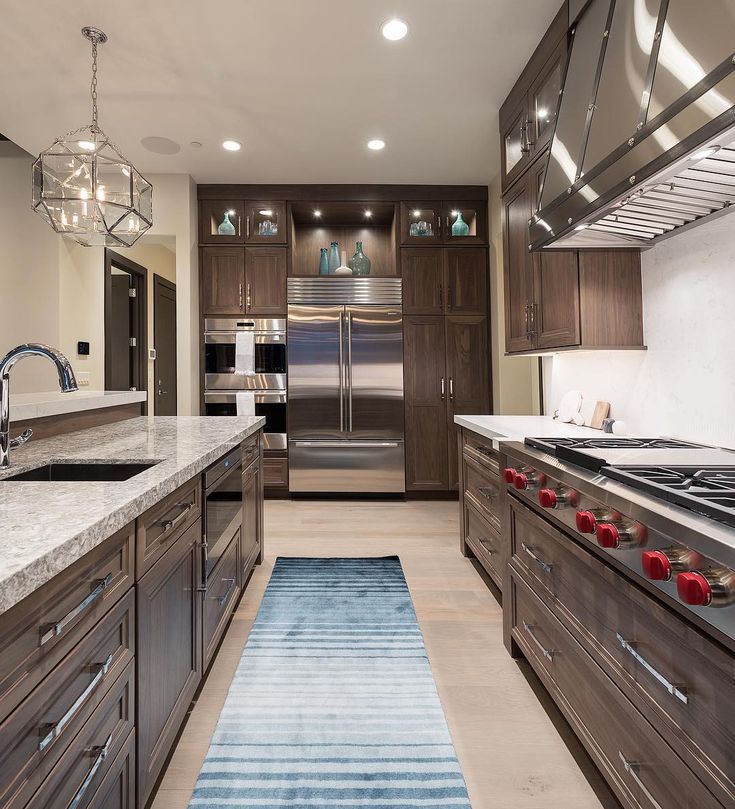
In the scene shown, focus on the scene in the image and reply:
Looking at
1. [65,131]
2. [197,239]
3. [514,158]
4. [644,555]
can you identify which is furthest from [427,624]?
[65,131]

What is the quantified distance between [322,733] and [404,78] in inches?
134

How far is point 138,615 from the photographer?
3.84ft

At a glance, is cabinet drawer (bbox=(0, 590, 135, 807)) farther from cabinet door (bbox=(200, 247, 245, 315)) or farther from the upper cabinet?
the upper cabinet

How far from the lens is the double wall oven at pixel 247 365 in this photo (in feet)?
15.4

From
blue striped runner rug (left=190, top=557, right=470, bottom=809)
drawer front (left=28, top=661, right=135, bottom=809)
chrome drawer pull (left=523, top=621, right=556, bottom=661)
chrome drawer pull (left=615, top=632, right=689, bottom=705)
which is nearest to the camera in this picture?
drawer front (left=28, top=661, right=135, bottom=809)

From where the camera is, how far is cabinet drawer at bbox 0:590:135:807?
2.35 feet

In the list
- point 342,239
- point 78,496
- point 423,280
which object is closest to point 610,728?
point 78,496

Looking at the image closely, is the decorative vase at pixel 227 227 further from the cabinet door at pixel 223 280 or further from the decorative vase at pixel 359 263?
the decorative vase at pixel 359 263

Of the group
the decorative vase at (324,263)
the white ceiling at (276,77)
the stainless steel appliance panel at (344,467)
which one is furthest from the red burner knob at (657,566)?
the decorative vase at (324,263)

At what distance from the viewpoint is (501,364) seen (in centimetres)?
452

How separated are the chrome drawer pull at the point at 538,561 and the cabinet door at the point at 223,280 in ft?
12.0

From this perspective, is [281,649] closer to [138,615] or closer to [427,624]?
[427,624]

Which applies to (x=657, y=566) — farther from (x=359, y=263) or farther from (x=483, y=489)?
(x=359, y=263)

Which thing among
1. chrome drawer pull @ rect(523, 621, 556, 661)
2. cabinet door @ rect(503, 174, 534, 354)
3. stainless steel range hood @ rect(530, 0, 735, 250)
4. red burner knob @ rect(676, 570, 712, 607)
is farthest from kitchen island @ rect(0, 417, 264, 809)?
cabinet door @ rect(503, 174, 534, 354)
